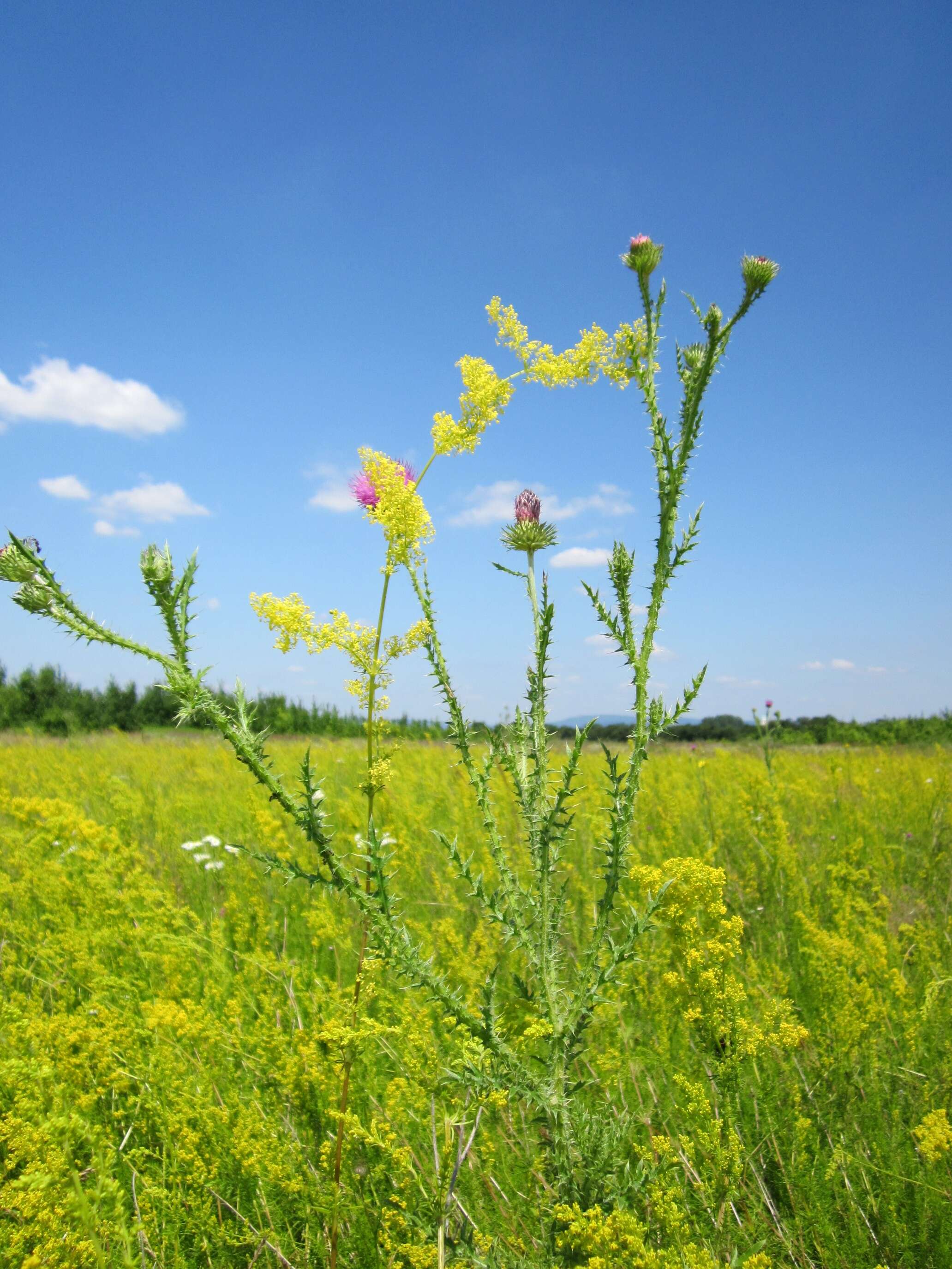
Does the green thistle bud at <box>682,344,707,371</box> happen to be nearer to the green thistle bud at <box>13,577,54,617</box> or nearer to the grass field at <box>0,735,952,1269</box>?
the grass field at <box>0,735,952,1269</box>

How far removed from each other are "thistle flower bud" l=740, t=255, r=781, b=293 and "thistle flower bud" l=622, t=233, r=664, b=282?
216 millimetres

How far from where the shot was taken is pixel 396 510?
1.73 metres

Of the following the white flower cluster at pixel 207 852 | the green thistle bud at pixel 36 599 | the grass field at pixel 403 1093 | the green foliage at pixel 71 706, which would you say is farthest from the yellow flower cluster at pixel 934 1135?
the green foliage at pixel 71 706

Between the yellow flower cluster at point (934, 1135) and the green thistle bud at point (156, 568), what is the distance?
2.07m

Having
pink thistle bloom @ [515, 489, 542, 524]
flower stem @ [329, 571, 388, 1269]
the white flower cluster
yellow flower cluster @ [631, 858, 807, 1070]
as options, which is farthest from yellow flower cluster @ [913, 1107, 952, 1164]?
the white flower cluster

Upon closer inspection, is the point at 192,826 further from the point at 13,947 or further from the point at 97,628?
the point at 97,628

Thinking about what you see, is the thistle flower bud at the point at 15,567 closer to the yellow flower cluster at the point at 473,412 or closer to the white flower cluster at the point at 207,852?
the yellow flower cluster at the point at 473,412

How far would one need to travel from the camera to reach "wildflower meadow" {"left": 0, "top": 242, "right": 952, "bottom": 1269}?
1495 millimetres

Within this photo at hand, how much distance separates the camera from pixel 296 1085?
1.96m

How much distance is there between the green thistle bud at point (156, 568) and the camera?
1442 mm

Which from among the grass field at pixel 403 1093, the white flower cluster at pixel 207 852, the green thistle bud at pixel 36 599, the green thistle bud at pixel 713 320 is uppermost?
the green thistle bud at pixel 713 320

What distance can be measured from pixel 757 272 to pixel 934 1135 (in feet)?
6.80

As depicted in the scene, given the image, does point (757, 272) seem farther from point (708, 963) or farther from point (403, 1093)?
point (403, 1093)

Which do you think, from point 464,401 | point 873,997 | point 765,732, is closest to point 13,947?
point 464,401
